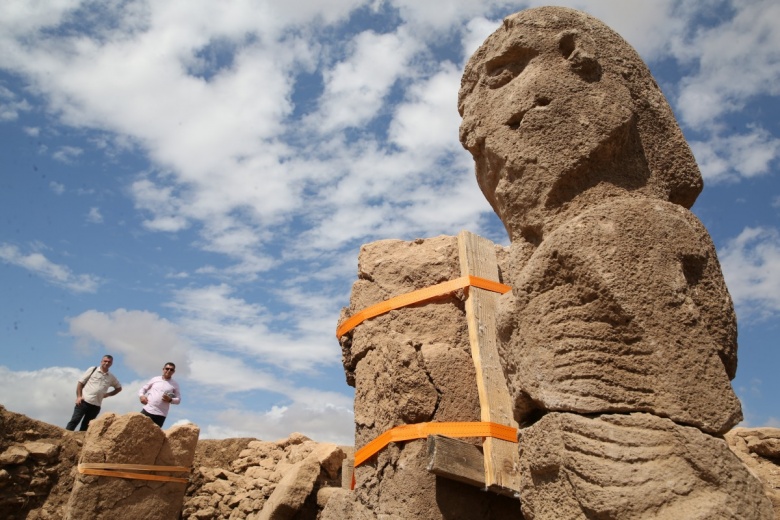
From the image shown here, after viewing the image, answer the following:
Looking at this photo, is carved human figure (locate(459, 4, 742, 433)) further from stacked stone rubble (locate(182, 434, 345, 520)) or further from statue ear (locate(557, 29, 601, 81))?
stacked stone rubble (locate(182, 434, 345, 520))

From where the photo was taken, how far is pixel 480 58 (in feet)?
10.5

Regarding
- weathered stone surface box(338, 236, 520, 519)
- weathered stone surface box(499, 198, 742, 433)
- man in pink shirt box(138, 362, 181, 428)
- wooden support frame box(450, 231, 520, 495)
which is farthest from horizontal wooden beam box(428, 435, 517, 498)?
man in pink shirt box(138, 362, 181, 428)

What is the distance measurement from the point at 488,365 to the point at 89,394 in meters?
6.25

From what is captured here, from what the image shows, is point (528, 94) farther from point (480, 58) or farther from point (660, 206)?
point (660, 206)

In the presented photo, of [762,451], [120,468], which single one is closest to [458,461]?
[120,468]

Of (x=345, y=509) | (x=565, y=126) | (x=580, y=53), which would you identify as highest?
(x=580, y=53)

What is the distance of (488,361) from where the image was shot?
3656 mm

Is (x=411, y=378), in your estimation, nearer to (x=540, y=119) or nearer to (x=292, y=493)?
(x=540, y=119)

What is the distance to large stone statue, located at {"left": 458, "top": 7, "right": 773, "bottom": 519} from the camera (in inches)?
81.0

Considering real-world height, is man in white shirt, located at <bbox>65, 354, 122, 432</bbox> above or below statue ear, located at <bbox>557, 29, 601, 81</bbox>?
above

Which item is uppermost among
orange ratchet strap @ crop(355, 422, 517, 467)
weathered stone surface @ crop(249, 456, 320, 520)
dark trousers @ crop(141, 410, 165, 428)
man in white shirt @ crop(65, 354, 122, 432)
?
man in white shirt @ crop(65, 354, 122, 432)

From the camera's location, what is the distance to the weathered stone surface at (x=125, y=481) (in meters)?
5.75

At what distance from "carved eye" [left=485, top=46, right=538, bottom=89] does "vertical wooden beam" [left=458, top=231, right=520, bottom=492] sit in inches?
48.1

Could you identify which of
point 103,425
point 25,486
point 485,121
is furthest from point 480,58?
point 25,486
